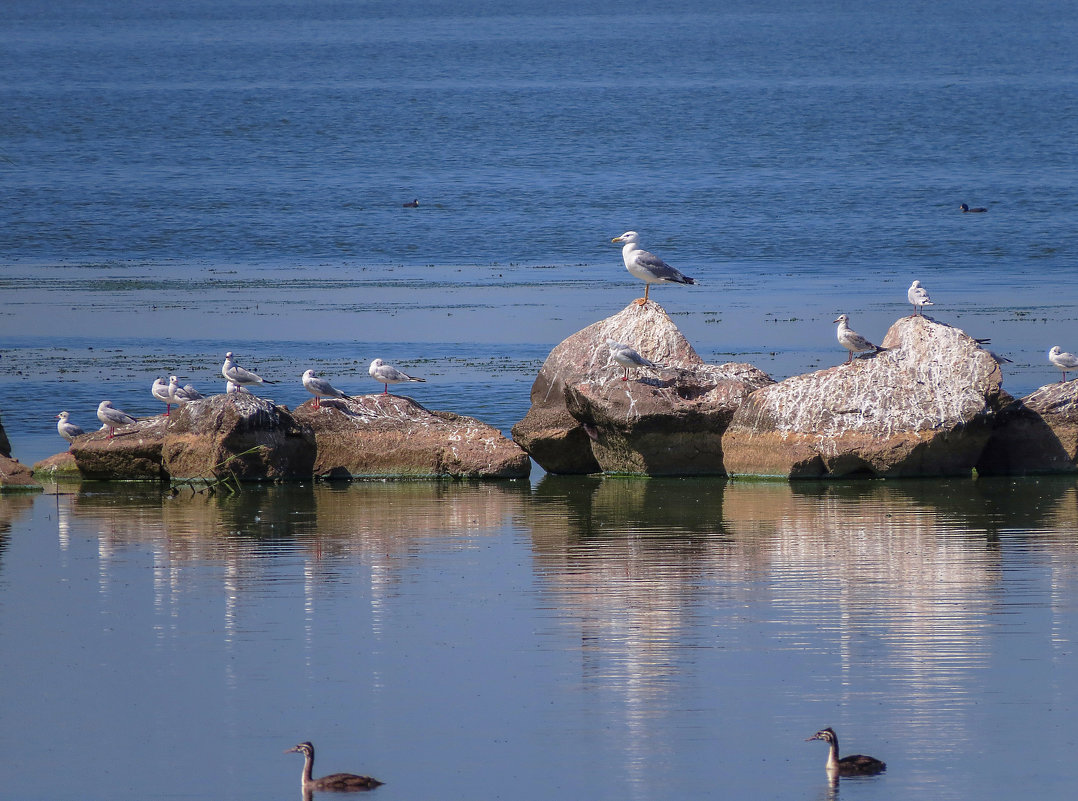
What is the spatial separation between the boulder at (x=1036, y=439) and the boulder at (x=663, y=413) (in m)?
2.87

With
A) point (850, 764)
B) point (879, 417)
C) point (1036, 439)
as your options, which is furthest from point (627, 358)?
point (850, 764)

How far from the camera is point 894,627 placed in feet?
41.3

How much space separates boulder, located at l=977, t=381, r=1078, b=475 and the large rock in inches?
18.3

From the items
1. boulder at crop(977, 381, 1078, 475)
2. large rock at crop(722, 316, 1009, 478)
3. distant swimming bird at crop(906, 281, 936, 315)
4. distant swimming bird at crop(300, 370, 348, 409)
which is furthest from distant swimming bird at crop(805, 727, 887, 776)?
distant swimming bird at crop(906, 281, 936, 315)

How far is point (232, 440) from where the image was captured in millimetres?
19734

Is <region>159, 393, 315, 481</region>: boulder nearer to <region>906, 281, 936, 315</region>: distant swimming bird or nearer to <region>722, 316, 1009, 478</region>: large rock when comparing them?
<region>722, 316, 1009, 478</region>: large rock

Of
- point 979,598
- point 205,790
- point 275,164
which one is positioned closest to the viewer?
point 205,790

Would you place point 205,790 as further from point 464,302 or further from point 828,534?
point 464,302

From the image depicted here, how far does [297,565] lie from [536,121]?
68164mm

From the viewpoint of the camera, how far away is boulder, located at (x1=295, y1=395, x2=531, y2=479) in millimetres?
20484

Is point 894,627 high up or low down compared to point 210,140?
down

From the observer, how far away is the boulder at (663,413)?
19969 millimetres

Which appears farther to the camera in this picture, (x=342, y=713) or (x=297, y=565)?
(x=297, y=565)

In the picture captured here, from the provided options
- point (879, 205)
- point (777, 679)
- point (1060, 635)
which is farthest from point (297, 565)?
point (879, 205)
